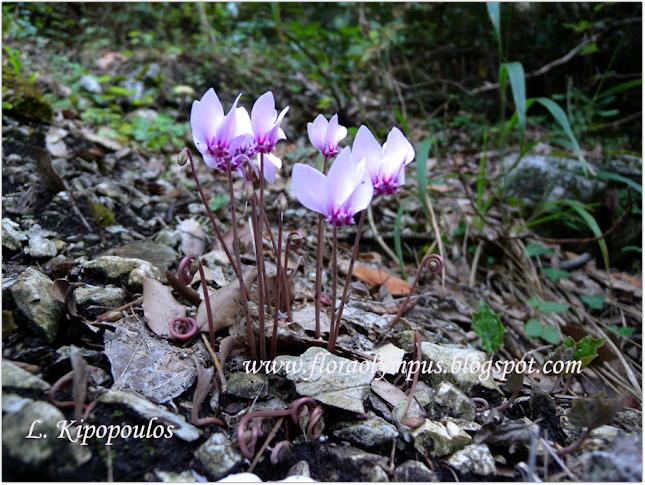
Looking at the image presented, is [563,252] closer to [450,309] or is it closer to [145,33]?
[450,309]

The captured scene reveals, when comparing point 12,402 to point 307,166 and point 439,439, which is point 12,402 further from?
point 439,439

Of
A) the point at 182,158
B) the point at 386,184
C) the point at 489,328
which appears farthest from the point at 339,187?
the point at 489,328

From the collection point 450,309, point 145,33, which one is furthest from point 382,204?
point 145,33

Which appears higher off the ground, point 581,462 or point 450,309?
point 581,462

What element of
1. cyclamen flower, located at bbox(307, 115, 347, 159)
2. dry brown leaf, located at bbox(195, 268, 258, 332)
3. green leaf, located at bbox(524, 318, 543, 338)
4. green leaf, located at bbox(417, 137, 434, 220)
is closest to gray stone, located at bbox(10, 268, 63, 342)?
dry brown leaf, located at bbox(195, 268, 258, 332)

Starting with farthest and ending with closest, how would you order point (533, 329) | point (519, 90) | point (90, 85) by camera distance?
point (90, 85) → point (519, 90) → point (533, 329)

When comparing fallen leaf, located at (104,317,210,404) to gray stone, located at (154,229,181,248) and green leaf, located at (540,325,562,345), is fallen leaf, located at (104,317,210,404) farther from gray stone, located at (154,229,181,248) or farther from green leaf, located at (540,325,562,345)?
green leaf, located at (540,325,562,345)
